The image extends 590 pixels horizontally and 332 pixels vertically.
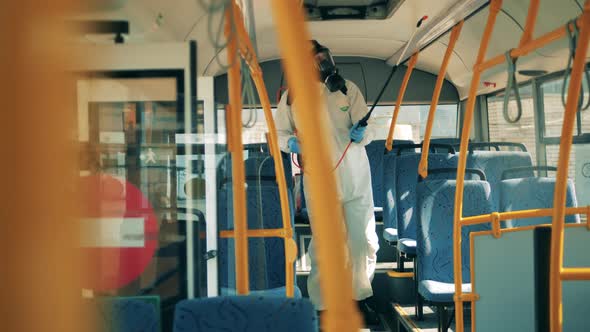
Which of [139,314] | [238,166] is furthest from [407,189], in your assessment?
[139,314]

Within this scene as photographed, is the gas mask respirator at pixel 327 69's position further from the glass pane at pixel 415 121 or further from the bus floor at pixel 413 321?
the glass pane at pixel 415 121

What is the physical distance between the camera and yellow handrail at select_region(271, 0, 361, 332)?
455 millimetres

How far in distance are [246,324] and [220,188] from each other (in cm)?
67

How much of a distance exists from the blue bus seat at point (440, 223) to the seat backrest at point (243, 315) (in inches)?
71.1

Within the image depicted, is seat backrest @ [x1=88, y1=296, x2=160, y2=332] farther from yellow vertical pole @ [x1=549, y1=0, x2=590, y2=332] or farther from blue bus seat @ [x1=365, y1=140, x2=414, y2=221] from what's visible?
blue bus seat @ [x1=365, y1=140, x2=414, y2=221]

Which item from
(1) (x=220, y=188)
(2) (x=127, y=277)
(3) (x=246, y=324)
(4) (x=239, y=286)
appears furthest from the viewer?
(1) (x=220, y=188)

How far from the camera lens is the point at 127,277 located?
116 cm

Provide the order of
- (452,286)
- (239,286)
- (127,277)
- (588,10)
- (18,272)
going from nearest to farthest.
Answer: (18,272) → (127,277) → (588,10) → (239,286) → (452,286)

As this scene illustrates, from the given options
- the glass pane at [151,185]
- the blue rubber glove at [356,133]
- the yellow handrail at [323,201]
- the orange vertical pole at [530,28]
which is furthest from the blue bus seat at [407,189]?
the yellow handrail at [323,201]

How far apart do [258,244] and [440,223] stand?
3.55 feet

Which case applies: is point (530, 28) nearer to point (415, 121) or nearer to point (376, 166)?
point (376, 166)

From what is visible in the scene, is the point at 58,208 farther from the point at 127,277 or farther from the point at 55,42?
the point at 127,277

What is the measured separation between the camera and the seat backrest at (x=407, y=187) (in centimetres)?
375

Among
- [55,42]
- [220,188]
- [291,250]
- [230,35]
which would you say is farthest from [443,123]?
[55,42]
